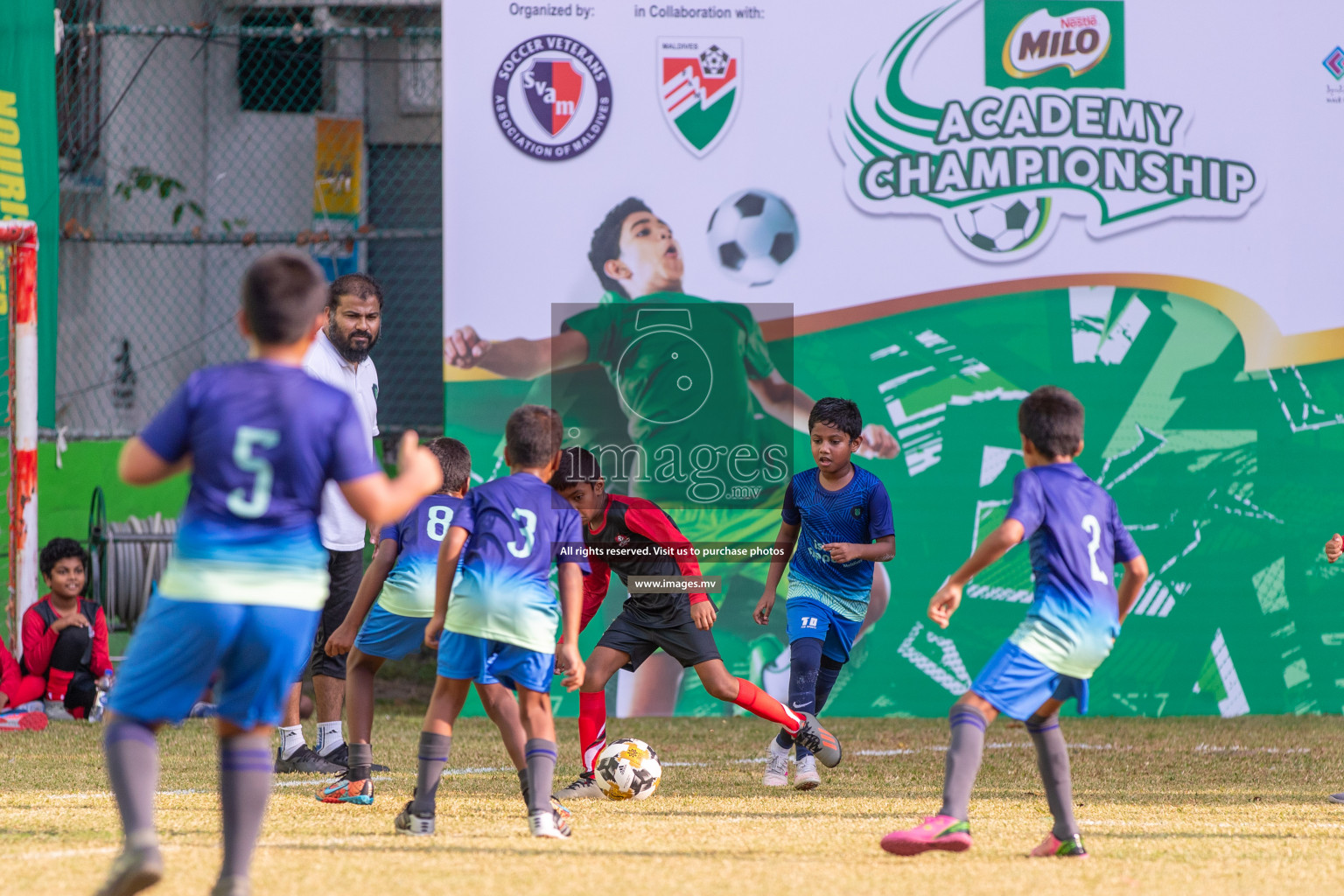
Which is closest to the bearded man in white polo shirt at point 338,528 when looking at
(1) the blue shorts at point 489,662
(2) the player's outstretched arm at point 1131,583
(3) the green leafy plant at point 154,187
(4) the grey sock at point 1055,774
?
(1) the blue shorts at point 489,662

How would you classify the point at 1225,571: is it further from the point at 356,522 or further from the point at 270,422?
the point at 270,422

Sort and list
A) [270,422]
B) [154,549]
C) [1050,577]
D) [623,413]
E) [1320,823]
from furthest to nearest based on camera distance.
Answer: [154,549], [623,413], [1320,823], [1050,577], [270,422]

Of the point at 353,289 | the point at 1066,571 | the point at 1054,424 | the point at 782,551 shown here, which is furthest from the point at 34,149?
the point at 1066,571

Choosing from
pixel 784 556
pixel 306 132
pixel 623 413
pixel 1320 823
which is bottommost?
pixel 1320 823

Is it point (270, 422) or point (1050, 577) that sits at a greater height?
point (270, 422)

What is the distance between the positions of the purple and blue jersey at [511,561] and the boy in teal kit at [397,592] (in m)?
0.84

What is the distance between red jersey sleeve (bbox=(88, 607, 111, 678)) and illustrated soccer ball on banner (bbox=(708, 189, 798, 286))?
4.43 meters

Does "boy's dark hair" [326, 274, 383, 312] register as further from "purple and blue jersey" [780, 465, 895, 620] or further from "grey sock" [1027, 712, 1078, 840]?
"grey sock" [1027, 712, 1078, 840]

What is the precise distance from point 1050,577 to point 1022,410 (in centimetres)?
54

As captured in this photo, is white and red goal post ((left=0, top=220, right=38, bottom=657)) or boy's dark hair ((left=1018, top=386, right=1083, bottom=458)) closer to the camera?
boy's dark hair ((left=1018, top=386, right=1083, bottom=458))

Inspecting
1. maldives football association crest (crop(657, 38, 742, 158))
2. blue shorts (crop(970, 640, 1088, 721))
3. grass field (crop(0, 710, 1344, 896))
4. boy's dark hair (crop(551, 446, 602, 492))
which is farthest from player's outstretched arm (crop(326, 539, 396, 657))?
maldives football association crest (crop(657, 38, 742, 158))

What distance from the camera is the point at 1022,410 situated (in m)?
4.56

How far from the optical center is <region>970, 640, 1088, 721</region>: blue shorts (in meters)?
4.32

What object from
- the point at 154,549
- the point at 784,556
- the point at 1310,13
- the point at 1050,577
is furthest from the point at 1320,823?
the point at 154,549
